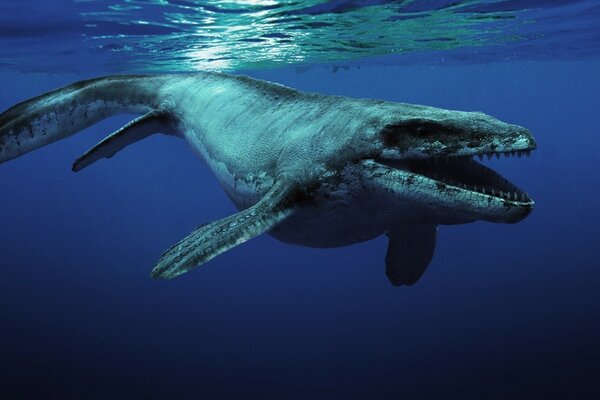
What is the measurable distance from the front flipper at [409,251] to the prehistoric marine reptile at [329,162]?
0.01 meters

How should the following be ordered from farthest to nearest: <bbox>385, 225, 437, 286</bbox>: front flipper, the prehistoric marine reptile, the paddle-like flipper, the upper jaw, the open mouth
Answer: the paddle-like flipper
<bbox>385, 225, 437, 286</bbox>: front flipper
the open mouth
the prehistoric marine reptile
the upper jaw

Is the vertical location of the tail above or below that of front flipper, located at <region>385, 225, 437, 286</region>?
above

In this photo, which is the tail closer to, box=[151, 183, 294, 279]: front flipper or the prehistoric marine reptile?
the prehistoric marine reptile

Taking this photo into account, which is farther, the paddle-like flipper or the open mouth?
the paddle-like flipper

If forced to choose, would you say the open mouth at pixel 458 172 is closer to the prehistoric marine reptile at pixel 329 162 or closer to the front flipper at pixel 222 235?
the prehistoric marine reptile at pixel 329 162

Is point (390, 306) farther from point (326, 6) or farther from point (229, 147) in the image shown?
point (229, 147)

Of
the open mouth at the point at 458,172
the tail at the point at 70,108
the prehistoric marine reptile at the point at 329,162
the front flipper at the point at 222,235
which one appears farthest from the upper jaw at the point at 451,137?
the tail at the point at 70,108

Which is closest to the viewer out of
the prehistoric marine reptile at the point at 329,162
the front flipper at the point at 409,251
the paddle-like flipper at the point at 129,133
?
the prehistoric marine reptile at the point at 329,162

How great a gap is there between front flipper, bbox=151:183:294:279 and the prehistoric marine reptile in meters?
0.01

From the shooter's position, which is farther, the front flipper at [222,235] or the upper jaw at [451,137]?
the front flipper at [222,235]

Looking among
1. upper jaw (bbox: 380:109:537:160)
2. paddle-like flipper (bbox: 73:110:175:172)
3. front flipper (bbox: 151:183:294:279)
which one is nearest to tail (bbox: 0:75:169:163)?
paddle-like flipper (bbox: 73:110:175:172)

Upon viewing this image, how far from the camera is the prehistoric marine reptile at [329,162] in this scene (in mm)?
4207

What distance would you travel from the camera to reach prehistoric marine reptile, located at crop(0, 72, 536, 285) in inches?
166

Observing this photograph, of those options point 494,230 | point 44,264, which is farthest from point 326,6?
point 44,264
